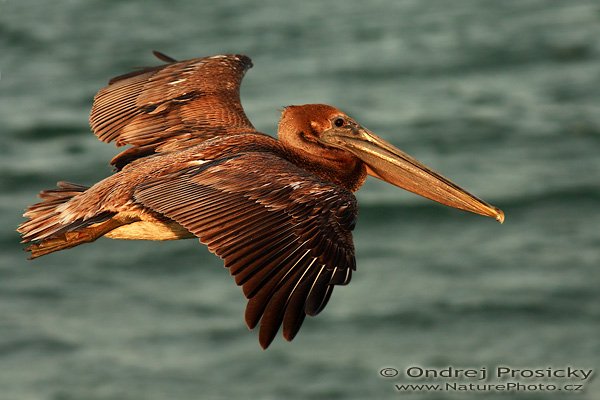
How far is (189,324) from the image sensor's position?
726 inches

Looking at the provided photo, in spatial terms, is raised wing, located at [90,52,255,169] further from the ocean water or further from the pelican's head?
the ocean water

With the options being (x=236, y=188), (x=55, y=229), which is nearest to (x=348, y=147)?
(x=236, y=188)

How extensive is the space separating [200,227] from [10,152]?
1532cm

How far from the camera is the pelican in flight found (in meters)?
6.75

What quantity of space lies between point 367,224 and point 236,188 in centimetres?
1298

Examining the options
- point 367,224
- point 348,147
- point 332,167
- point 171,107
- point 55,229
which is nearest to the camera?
point 55,229

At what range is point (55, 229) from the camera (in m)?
8.02

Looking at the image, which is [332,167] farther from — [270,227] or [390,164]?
[270,227]

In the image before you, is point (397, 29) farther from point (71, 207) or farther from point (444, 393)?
point (71, 207)

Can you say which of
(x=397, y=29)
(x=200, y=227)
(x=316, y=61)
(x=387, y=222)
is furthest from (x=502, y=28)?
(x=200, y=227)

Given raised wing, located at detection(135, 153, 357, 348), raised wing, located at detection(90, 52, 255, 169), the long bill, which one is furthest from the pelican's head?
raised wing, located at detection(135, 153, 357, 348)

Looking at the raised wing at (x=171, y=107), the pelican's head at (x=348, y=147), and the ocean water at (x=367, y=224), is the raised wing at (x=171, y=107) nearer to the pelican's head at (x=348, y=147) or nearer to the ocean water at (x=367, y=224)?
the pelican's head at (x=348, y=147)
